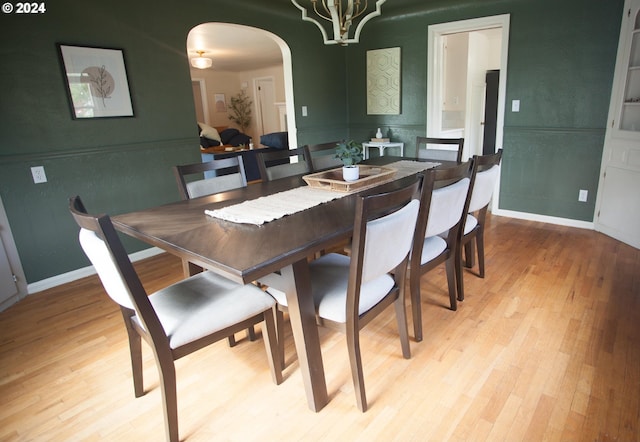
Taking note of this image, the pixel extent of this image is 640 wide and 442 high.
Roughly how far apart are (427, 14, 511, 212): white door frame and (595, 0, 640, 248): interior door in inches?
36.7

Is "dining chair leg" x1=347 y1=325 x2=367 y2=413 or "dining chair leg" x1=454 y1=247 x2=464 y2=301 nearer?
"dining chair leg" x1=347 y1=325 x2=367 y2=413

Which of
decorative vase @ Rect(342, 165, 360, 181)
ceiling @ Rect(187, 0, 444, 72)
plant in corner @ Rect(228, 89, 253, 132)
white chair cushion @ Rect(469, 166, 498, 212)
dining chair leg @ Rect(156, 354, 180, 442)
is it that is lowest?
dining chair leg @ Rect(156, 354, 180, 442)

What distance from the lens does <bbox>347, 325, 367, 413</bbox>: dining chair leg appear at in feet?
5.08

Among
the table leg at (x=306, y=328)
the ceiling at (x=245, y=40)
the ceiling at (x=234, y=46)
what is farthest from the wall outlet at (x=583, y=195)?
the ceiling at (x=234, y=46)

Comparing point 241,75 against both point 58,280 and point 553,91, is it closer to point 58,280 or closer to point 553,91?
point 553,91

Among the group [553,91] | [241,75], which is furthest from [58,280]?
[241,75]

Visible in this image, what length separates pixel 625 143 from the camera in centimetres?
324

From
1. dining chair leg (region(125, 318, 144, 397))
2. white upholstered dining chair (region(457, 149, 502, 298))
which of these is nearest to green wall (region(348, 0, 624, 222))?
white upholstered dining chair (region(457, 149, 502, 298))

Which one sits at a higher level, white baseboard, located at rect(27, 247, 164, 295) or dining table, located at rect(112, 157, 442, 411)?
dining table, located at rect(112, 157, 442, 411)

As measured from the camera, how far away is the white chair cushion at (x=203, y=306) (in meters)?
1.43

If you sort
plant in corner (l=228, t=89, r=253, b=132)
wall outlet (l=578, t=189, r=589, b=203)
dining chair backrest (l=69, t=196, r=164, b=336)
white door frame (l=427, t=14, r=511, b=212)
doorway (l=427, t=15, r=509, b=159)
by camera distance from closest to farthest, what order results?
dining chair backrest (l=69, t=196, r=164, b=336) → wall outlet (l=578, t=189, r=589, b=203) → white door frame (l=427, t=14, r=511, b=212) → doorway (l=427, t=15, r=509, b=159) → plant in corner (l=228, t=89, r=253, b=132)

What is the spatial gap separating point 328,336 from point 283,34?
349cm

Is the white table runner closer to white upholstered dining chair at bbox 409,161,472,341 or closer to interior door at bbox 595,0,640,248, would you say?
white upholstered dining chair at bbox 409,161,472,341

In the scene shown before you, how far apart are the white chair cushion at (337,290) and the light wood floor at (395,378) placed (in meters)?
0.43
